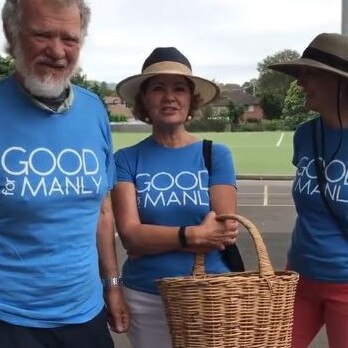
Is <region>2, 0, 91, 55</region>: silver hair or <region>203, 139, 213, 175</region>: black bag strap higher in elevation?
<region>2, 0, 91, 55</region>: silver hair

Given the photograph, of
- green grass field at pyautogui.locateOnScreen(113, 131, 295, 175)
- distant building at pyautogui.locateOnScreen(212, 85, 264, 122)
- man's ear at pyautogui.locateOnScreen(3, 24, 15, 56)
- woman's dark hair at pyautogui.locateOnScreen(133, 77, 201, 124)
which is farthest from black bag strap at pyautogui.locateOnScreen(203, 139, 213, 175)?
distant building at pyautogui.locateOnScreen(212, 85, 264, 122)

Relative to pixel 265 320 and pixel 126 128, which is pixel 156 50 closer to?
pixel 265 320

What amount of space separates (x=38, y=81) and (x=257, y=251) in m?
0.98

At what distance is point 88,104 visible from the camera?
9.00 feet

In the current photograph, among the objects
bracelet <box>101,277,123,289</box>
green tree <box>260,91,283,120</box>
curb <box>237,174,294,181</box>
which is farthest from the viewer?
green tree <box>260,91,283,120</box>

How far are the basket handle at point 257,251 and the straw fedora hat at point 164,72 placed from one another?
0.66 metres

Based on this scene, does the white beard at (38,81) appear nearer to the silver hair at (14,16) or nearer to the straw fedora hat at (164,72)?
the silver hair at (14,16)

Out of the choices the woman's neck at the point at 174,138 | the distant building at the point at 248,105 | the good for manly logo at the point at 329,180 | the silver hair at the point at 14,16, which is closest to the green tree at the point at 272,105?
the distant building at the point at 248,105

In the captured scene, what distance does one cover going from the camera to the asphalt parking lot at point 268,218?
810 cm

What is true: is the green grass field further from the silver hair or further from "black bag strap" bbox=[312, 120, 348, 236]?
the silver hair

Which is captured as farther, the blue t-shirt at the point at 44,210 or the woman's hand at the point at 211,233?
the woman's hand at the point at 211,233

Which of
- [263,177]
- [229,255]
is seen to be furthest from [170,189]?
[263,177]

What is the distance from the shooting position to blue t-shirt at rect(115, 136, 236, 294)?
120 inches

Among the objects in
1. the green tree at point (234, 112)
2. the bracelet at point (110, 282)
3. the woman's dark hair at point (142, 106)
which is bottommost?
the bracelet at point (110, 282)
